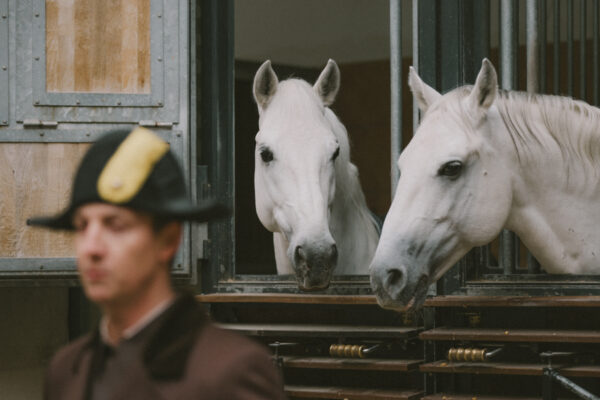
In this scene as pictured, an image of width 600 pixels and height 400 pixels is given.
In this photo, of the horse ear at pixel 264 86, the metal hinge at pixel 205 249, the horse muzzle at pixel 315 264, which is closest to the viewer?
the horse muzzle at pixel 315 264

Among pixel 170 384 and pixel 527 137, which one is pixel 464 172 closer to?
pixel 527 137

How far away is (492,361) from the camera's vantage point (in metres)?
4.39

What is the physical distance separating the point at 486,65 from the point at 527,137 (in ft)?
1.13

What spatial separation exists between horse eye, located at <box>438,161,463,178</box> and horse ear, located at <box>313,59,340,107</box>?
0.98 m

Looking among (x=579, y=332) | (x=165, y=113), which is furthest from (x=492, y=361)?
(x=165, y=113)

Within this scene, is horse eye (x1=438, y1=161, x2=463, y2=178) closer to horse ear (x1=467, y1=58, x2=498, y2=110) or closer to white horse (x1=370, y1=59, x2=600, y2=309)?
white horse (x1=370, y1=59, x2=600, y2=309)

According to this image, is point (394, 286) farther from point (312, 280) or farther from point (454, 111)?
point (454, 111)

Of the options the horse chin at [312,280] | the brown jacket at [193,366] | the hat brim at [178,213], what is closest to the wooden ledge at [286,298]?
the horse chin at [312,280]

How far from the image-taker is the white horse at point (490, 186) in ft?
12.9

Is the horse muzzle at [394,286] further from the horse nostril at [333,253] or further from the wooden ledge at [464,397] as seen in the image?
the wooden ledge at [464,397]

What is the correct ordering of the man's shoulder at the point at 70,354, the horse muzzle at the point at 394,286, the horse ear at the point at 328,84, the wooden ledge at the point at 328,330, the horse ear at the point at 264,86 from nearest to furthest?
the man's shoulder at the point at 70,354 → the horse muzzle at the point at 394,286 → the wooden ledge at the point at 328,330 → the horse ear at the point at 264,86 → the horse ear at the point at 328,84

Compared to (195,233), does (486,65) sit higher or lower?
higher

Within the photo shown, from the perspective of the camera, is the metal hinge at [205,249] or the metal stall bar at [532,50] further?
the metal hinge at [205,249]

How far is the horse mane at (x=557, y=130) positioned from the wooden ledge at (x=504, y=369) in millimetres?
738
